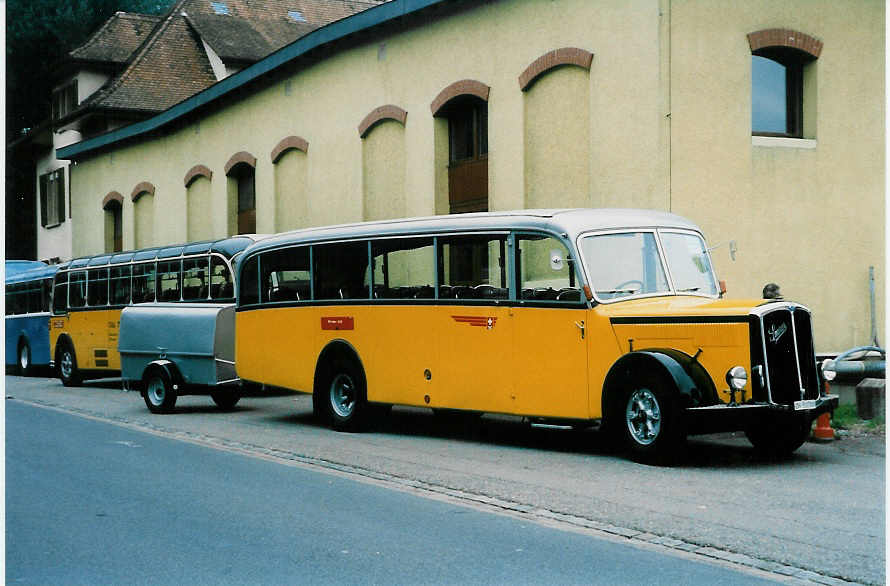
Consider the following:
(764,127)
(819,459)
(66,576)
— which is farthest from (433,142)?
(66,576)

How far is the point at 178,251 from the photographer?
71.5 ft

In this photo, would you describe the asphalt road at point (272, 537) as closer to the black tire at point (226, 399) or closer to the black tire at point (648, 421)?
the black tire at point (648, 421)

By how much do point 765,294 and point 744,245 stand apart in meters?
1.58

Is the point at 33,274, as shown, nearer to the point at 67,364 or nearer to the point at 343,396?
the point at 67,364

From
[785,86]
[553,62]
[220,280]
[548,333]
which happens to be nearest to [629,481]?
[548,333]

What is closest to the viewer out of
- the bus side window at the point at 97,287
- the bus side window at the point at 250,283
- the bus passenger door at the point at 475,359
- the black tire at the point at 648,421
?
the black tire at the point at 648,421

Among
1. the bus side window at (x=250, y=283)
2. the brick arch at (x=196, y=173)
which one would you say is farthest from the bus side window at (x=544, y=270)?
the brick arch at (x=196, y=173)

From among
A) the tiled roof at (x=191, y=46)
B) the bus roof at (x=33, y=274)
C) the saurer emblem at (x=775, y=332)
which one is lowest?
the saurer emblem at (x=775, y=332)

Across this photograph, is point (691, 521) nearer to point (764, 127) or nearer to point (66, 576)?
point (66, 576)

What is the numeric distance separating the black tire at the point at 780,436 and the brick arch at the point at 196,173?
73.8 ft

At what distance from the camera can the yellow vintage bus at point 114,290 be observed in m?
20.5

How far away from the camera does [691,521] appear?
799cm

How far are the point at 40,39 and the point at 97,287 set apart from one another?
21268 millimetres

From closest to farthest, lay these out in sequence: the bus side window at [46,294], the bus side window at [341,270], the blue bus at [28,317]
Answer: the bus side window at [341,270], the bus side window at [46,294], the blue bus at [28,317]
